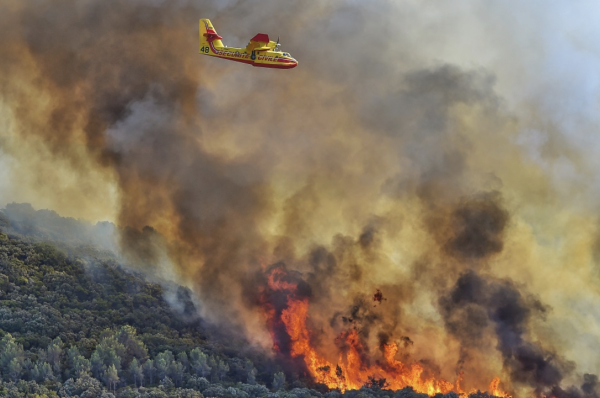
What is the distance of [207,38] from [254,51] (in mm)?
8719

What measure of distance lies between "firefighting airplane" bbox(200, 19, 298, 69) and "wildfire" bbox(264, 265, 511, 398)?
99.7 ft

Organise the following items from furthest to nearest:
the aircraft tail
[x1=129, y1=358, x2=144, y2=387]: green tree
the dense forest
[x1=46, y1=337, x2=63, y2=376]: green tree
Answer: the aircraft tail, [x1=46, y1=337, x2=63, y2=376]: green tree, [x1=129, y1=358, x2=144, y2=387]: green tree, the dense forest

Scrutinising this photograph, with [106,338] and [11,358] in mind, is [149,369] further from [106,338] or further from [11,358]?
[11,358]

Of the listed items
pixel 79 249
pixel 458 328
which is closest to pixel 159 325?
pixel 79 249

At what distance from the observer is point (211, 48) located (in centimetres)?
14600

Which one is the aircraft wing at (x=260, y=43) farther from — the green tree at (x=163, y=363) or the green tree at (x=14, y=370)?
the green tree at (x=14, y=370)

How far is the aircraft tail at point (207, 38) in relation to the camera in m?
146

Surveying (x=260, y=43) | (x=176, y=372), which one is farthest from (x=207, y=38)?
(x=176, y=372)

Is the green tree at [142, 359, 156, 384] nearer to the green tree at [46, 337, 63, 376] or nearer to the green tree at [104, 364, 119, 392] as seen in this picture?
the green tree at [104, 364, 119, 392]

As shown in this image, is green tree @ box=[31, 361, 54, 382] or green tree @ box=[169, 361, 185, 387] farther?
green tree @ box=[169, 361, 185, 387]

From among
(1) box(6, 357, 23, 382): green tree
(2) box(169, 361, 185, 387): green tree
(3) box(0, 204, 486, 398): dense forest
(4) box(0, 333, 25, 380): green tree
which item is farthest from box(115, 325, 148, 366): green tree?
(1) box(6, 357, 23, 382): green tree

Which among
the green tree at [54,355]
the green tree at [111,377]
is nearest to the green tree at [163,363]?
the green tree at [111,377]

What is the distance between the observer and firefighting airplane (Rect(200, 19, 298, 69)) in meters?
140

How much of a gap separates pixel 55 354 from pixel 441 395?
47.6 m
